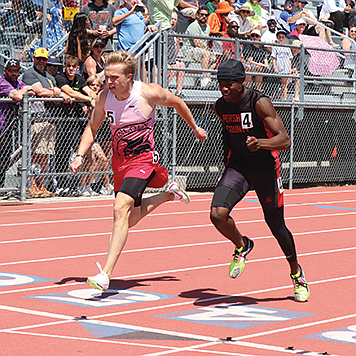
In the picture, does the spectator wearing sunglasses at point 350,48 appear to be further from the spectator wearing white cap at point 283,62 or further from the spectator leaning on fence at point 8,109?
the spectator leaning on fence at point 8,109

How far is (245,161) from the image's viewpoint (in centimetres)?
688

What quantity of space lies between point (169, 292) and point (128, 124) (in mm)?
1624

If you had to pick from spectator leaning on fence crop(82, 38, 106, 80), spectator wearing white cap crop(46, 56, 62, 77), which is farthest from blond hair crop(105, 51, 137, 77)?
spectator leaning on fence crop(82, 38, 106, 80)

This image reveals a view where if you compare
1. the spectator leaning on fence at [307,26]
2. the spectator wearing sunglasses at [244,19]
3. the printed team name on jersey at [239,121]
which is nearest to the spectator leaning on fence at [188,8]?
the spectator wearing sunglasses at [244,19]

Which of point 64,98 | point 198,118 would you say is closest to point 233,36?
point 198,118

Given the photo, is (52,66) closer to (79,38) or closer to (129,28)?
(79,38)

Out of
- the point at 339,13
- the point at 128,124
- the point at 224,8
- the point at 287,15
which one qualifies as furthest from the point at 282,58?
the point at 128,124

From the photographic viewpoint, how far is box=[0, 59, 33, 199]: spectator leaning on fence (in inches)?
543

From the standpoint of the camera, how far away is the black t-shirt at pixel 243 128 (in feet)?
21.8

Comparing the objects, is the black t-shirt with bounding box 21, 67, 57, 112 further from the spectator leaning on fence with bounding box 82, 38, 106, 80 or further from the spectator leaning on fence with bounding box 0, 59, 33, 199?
the spectator leaning on fence with bounding box 82, 38, 106, 80

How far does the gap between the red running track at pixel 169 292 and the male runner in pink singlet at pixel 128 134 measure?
0.78 m

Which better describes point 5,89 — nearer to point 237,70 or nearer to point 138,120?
point 138,120

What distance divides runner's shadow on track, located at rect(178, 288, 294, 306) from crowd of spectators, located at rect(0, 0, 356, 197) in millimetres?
7729

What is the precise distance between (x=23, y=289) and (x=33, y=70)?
801 centimetres
